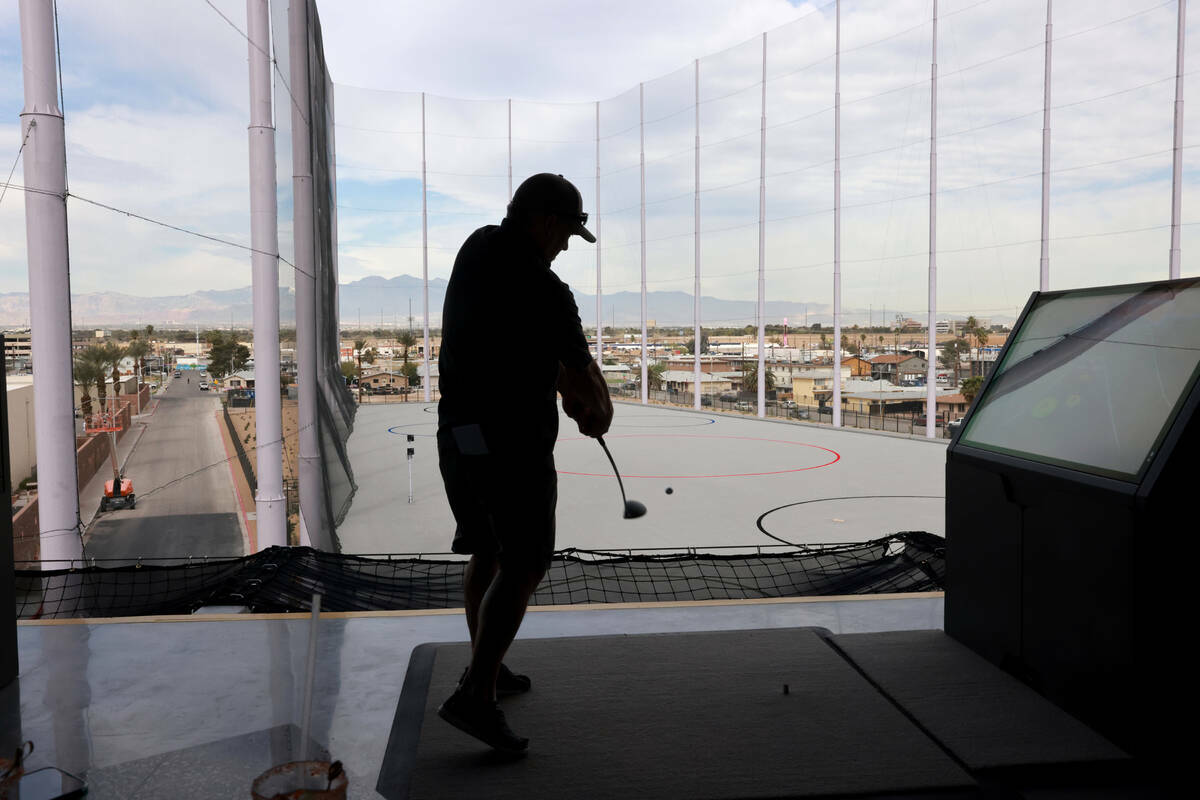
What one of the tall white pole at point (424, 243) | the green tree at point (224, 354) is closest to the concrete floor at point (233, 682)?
the green tree at point (224, 354)

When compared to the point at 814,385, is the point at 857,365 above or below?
above

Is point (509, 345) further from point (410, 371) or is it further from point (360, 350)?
point (410, 371)

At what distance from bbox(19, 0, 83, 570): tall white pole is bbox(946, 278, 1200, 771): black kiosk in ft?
8.79

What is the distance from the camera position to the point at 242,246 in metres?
3.76

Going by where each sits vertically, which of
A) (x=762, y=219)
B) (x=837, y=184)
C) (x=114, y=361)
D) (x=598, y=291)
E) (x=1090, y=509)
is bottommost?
(x=1090, y=509)

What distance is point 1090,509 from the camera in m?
1.71

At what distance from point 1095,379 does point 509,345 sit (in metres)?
1.31

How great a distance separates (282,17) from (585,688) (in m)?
4.13

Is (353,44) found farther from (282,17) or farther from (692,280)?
(282,17)

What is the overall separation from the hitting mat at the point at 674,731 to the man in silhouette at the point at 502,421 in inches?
4.3

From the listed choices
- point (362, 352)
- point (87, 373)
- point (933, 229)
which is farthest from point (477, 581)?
point (362, 352)

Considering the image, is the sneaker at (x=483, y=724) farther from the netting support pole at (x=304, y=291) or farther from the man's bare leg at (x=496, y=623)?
the netting support pole at (x=304, y=291)

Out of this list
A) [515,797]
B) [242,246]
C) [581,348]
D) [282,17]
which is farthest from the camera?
[282,17]

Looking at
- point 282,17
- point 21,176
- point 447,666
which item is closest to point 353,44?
point 282,17
